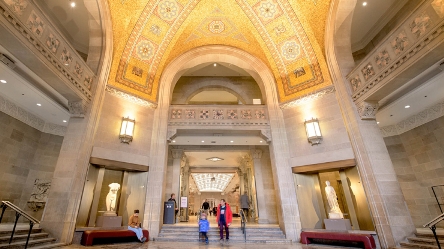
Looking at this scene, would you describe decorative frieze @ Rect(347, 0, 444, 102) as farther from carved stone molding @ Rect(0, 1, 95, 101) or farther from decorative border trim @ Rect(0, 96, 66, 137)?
decorative border trim @ Rect(0, 96, 66, 137)

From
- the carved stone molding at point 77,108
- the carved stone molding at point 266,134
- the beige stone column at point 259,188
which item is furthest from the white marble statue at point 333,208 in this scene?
the carved stone molding at point 77,108

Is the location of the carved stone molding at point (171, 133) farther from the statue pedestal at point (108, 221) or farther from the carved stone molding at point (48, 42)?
the statue pedestal at point (108, 221)

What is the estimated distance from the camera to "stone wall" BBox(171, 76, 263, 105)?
12141 millimetres

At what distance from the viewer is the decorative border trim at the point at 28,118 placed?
7.34 m

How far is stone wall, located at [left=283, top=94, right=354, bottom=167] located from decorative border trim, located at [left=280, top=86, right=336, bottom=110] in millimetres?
125

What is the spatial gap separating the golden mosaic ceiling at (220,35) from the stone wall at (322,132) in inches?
28.2

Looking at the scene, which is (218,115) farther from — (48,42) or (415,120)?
(415,120)

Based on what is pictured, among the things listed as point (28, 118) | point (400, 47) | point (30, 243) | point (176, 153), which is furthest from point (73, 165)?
point (400, 47)

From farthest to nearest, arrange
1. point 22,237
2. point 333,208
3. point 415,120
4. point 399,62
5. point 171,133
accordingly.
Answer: point 171,133
point 415,120
point 333,208
point 399,62
point 22,237

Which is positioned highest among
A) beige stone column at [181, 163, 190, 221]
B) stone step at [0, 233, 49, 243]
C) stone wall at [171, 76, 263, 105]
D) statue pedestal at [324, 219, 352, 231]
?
stone wall at [171, 76, 263, 105]

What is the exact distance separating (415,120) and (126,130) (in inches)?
455

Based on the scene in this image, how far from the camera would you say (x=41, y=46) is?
4.95m

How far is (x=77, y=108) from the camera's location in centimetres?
663

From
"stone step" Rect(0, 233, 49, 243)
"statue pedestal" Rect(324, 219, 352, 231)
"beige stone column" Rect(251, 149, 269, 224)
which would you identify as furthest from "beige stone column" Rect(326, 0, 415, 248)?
"stone step" Rect(0, 233, 49, 243)
